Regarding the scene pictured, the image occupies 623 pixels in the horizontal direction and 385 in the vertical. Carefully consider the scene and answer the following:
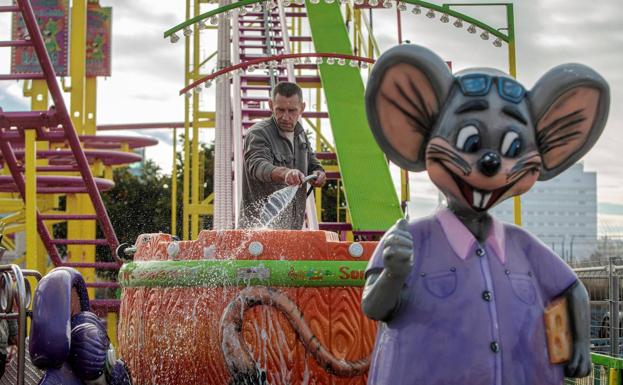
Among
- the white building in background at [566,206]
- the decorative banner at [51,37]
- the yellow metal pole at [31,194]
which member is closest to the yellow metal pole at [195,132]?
the decorative banner at [51,37]

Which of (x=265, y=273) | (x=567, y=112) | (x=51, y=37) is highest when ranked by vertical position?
(x=51, y=37)

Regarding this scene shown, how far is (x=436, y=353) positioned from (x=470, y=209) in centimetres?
50

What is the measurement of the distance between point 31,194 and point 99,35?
962 cm

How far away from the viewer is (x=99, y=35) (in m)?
17.2

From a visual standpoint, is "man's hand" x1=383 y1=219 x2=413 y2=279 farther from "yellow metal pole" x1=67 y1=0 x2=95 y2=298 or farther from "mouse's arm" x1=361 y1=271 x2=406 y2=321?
"yellow metal pole" x1=67 y1=0 x2=95 y2=298

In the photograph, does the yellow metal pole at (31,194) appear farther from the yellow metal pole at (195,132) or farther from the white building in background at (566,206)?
the white building in background at (566,206)

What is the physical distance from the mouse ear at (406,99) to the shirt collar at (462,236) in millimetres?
190

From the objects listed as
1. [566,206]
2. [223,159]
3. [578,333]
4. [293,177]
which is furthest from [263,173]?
[566,206]

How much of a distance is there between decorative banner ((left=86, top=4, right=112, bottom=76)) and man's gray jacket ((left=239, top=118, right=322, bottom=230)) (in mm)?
11758

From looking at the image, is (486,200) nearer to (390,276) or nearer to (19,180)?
(390,276)

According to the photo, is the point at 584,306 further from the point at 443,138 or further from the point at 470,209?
the point at 443,138

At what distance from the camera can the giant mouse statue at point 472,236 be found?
9.64 ft

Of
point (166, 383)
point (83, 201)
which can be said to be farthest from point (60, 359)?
point (83, 201)

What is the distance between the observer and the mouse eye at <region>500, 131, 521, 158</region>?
3008 mm
